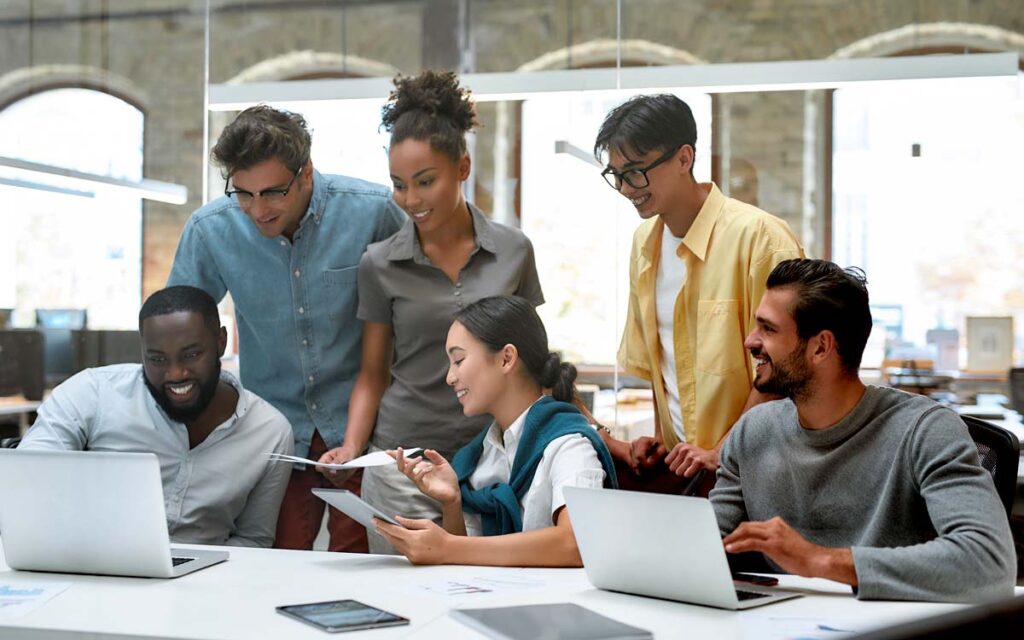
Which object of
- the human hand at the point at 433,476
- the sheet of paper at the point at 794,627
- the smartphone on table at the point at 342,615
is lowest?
the smartphone on table at the point at 342,615

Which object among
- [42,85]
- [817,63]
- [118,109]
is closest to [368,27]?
[118,109]

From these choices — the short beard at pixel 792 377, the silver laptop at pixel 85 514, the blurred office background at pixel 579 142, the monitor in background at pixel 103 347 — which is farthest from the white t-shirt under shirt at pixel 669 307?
the monitor in background at pixel 103 347

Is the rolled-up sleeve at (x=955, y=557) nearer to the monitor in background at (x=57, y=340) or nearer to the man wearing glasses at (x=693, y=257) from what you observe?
the man wearing glasses at (x=693, y=257)

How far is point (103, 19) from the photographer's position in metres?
6.76

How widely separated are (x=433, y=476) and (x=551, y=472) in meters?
0.26

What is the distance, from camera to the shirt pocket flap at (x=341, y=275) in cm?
317

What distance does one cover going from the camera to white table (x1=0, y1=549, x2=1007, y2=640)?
167 centimetres

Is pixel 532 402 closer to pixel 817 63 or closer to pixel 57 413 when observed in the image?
pixel 57 413

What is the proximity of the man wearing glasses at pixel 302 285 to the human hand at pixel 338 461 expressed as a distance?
10cm

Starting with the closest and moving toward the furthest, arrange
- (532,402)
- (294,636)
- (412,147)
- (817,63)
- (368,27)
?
(294,636) < (532,402) < (412,147) < (817,63) < (368,27)

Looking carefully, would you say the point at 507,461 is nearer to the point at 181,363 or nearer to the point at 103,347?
the point at 181,363

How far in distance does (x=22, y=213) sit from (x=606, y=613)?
5.84m

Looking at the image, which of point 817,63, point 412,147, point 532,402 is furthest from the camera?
point 817,63

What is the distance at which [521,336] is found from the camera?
2.63 meters
